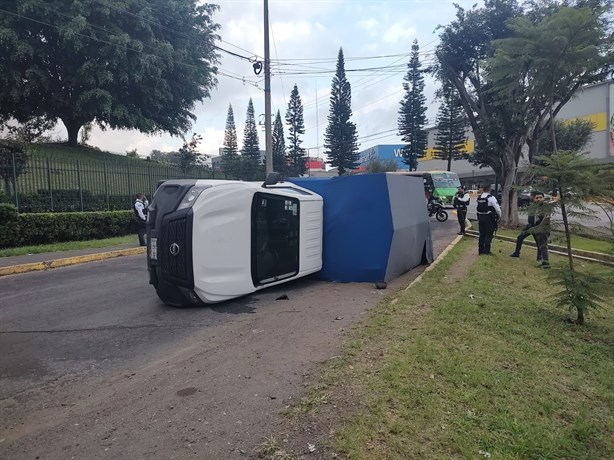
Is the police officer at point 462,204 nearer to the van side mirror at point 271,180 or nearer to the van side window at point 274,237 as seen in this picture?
the van side window at point 274,237

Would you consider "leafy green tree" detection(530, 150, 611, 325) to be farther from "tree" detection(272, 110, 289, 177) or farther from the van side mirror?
"tree" detection(272, 110, 289, 177)

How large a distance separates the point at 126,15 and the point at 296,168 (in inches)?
1133

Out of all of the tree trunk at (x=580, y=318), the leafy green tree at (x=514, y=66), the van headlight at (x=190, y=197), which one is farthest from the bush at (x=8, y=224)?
the leafy green tree at (x=514, y=66)

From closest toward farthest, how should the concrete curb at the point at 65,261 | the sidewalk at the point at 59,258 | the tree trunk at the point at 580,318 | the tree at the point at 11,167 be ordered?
the tree trunk at the point at 580,318 → the concrete curb at the point at 65,261 → the sidewalk at the point at 59,258 → the tree at the point at 11,167

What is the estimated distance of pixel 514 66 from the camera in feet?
38.8

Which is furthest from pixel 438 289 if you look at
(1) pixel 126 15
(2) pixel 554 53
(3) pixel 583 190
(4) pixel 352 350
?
(1) pixel 126 15

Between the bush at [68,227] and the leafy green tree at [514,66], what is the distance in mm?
12893

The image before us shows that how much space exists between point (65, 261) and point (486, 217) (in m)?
10.3

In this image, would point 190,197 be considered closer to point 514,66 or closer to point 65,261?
point 65,261

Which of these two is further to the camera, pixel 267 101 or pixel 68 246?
pixel 267 101

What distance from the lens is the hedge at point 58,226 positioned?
38.4ft

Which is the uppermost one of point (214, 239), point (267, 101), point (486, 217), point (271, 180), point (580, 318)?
point (267, 101)

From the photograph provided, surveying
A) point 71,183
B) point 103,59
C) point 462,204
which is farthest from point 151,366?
point 103,59

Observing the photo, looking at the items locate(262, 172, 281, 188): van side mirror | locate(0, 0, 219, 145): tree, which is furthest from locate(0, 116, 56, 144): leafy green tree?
locate(262, 172, 281, 188): van side mirror
